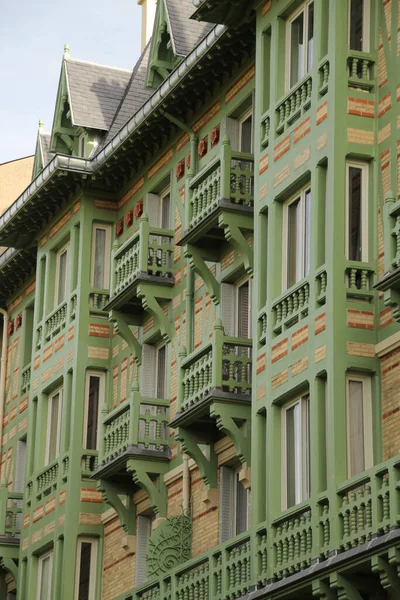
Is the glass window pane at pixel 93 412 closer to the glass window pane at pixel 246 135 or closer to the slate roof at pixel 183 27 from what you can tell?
the glass window pane at pixel 246 135

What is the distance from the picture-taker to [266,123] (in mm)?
29688

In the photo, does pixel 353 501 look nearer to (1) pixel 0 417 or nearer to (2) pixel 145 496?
(2) pixel 145 496

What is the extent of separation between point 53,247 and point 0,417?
6291 mm

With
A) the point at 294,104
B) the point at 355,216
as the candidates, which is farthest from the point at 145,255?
the point at 355,216

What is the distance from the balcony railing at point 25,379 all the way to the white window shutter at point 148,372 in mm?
7696

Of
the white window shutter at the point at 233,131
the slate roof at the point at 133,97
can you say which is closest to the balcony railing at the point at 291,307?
the white window shutter at the point at 233,131

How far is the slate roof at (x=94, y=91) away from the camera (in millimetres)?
39312

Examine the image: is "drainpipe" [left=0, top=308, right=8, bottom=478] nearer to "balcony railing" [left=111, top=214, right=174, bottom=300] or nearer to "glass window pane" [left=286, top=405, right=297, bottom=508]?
"balcony railing" [left=111, top=214, right=174, bottom=300]

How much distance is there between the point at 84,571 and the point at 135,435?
4.56 metres

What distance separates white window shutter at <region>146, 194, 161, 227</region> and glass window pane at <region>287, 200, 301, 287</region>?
8234 mm

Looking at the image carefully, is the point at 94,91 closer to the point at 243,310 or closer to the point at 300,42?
the point at 243,310

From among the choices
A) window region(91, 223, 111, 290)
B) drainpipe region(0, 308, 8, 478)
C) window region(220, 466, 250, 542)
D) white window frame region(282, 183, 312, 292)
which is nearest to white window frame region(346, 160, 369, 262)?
white window frame region(282, 183, 312, 292)

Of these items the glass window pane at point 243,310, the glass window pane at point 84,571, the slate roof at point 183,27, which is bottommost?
the glass window pane at point 84,571

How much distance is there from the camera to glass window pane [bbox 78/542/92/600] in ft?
117
